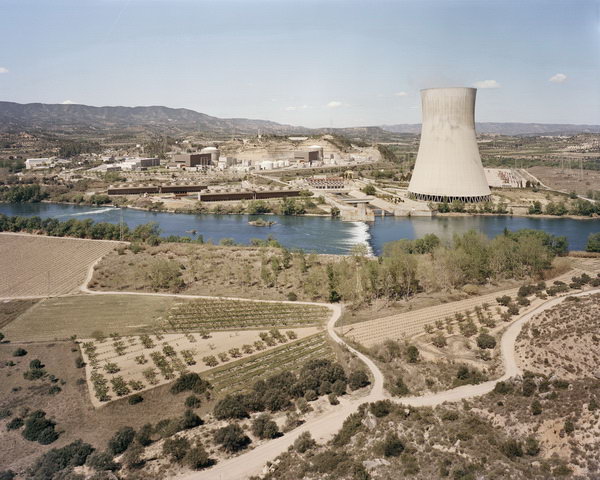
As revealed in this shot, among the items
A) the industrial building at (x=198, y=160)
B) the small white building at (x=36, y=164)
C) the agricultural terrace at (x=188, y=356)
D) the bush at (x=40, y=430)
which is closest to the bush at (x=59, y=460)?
the bush at (x=40, y=430)

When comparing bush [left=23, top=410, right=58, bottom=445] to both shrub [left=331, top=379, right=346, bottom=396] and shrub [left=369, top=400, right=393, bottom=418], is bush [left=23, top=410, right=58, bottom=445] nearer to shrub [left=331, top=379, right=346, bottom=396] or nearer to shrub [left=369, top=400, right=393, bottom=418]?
shrub [left=331, top=379, right=346, bottom=396]

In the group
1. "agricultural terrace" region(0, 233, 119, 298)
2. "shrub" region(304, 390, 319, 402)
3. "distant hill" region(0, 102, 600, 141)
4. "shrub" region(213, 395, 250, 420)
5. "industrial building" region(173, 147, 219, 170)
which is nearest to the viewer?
"shrub" region(213, 395, 250, 420)

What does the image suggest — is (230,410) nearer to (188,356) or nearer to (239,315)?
(188,356)

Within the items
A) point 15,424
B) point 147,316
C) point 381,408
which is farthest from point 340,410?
point 147,316

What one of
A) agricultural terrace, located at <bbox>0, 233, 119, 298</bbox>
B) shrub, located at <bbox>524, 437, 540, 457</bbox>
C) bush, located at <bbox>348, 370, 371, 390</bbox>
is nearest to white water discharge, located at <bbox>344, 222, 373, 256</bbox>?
agricultural terrace, located at <bbox>0, 233, 119, 298</bbox>

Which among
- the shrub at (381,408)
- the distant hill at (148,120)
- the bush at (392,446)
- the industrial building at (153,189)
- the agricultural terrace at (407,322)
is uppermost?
the distant hill at (148,120)

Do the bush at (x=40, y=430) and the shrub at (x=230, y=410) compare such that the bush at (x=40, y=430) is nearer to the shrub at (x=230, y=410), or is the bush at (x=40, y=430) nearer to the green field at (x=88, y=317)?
the shrub at (x=230, y=410)
